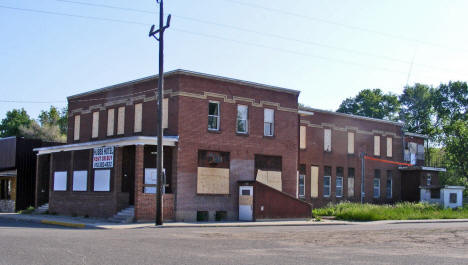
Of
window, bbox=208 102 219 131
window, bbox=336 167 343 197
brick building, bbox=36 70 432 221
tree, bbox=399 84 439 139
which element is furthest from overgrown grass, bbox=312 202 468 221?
tree, bbox=399 84 439 139

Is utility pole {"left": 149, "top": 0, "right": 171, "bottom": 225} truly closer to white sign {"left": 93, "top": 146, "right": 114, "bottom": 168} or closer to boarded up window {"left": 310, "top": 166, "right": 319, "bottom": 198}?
white sign {"left": 93, "top": 146, "right": 114, "bottom": 168}

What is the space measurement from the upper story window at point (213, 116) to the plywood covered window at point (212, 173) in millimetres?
1453

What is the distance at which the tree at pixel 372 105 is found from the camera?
78.7 metres

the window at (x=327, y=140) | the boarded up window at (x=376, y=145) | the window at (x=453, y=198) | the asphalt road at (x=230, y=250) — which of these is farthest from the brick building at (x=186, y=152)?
the window at (x=453, y=198)

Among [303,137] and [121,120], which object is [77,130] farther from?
[303,137]

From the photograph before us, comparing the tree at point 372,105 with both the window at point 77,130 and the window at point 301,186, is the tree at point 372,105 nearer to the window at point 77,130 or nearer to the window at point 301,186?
the window at point 301,186

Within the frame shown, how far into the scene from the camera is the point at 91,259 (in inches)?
485

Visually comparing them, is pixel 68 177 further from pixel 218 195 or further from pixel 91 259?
pixel 91 259

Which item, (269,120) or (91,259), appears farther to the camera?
(269,120)

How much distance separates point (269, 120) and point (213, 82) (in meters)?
4.80

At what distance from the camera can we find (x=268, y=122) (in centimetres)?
3444

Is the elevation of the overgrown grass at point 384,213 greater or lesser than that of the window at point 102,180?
lesser

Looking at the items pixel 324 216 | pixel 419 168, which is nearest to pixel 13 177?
pixel 324 216

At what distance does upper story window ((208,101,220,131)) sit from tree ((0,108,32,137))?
173 ft
